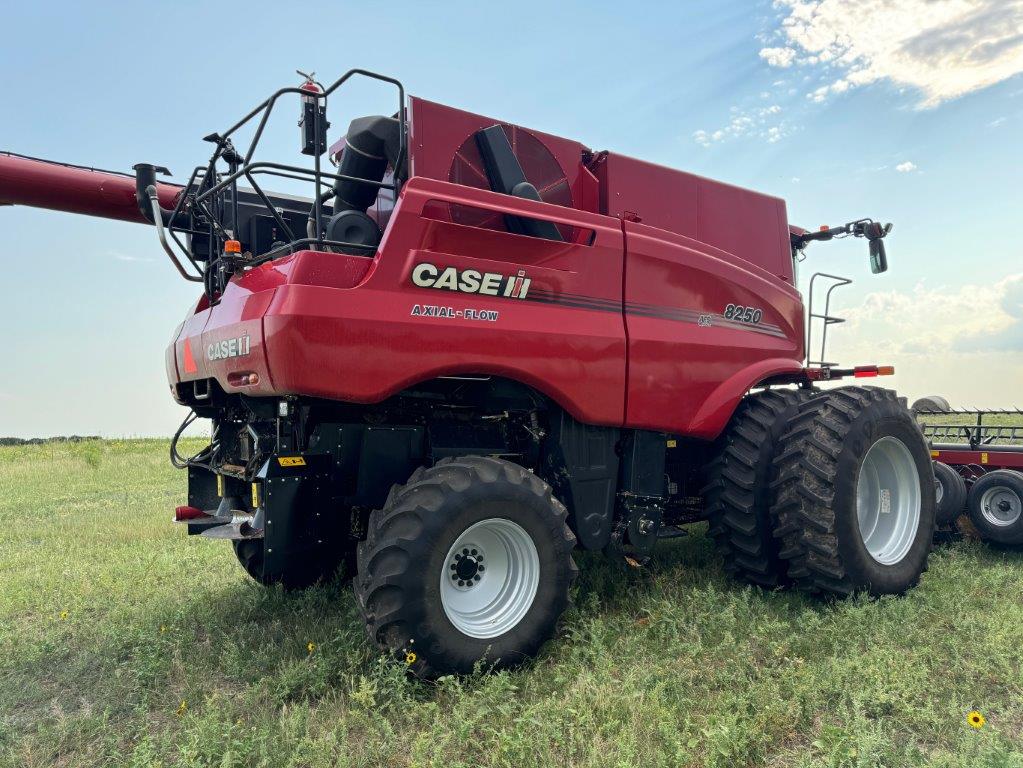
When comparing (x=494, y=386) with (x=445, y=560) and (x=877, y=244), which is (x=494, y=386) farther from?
(x=877, y=244)

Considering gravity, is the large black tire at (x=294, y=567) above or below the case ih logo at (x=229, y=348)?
below

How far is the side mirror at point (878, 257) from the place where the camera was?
6.32m

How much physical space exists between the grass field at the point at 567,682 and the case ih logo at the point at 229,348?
1623mm

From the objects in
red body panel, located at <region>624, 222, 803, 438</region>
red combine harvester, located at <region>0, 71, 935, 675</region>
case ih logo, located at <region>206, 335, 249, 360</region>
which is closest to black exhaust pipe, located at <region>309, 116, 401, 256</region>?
red combine harvester, located at <region>0, 71, 935, 675</region>

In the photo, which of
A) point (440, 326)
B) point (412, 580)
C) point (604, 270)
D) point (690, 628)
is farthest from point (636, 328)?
point (412, 580)

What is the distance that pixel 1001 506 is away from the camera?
20.2 ft

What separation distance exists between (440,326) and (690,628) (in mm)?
2213

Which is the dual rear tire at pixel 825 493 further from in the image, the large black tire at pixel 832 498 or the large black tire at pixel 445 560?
the large black tire at pixel 445 560

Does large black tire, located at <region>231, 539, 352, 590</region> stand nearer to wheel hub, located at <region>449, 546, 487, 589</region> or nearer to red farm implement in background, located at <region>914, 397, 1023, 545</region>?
wheel hub, located at <region>449, 546, 487, 589</region>

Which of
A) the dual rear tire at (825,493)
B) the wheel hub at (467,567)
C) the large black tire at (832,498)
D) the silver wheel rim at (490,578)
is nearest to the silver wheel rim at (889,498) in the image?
the dual rear tire at (825,493)

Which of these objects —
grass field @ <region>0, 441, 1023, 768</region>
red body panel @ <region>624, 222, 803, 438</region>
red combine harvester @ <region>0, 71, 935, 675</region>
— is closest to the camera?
grass field @ <region>0, 441, 1023, 768</region>

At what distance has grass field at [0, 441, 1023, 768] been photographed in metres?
3.05

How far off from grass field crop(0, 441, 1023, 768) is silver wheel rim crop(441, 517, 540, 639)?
0.28m

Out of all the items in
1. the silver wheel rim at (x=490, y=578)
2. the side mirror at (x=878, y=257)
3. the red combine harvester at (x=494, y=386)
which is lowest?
the silver wheel rim at (x=490, y=578)
